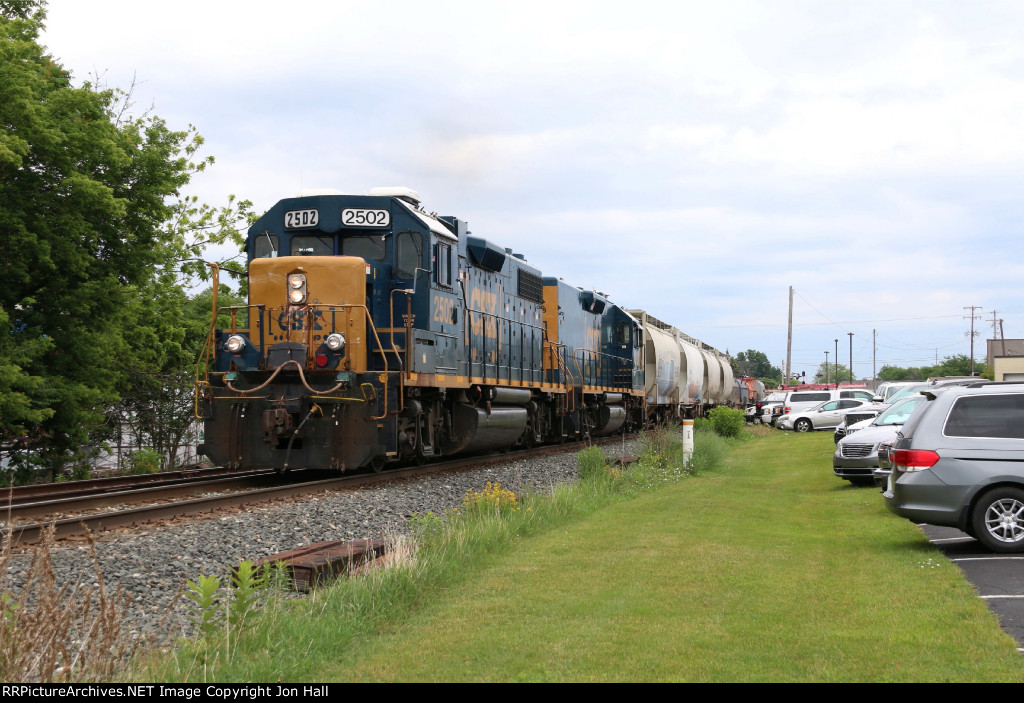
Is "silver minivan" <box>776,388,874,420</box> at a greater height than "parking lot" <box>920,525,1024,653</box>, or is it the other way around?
"silver minivan" <box>776,388,874,420</box>

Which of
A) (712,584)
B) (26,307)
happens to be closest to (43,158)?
(26,307)

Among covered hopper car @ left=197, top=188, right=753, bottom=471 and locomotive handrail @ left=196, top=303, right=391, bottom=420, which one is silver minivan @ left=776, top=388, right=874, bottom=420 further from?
locomotive handrail @ left=196, top=303, right=391, bottom=420

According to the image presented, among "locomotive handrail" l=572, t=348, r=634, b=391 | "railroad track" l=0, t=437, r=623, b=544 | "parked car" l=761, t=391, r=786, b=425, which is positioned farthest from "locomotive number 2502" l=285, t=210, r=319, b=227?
"parked car" l=761, t=391, r=786, b=425

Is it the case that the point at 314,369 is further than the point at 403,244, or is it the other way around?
the point at 403,244

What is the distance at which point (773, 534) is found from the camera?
9.94 m

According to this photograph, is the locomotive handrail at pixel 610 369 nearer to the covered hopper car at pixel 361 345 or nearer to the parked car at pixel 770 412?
the covered hopper car at pixel 361 345

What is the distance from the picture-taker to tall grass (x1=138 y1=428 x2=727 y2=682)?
5195 mm

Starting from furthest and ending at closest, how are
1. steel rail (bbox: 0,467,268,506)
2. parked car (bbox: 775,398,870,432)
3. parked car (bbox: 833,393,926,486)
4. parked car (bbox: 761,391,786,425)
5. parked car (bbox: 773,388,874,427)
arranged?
parked car (bbox: 761,391,786,425), parked car (bbox: 773,388,874,427), parked car (bbox: 775,398,870,432), parked car (bbox: 833,393,926,486), steel rail (bbox: 0,467,268,506)

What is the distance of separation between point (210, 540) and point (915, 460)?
6.98m

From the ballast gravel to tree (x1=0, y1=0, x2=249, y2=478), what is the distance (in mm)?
6377

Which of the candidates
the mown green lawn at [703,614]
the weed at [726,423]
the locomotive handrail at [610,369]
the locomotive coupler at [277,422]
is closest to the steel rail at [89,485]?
the locomotive coupler at [277,422]

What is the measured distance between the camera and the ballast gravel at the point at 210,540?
6875mm
